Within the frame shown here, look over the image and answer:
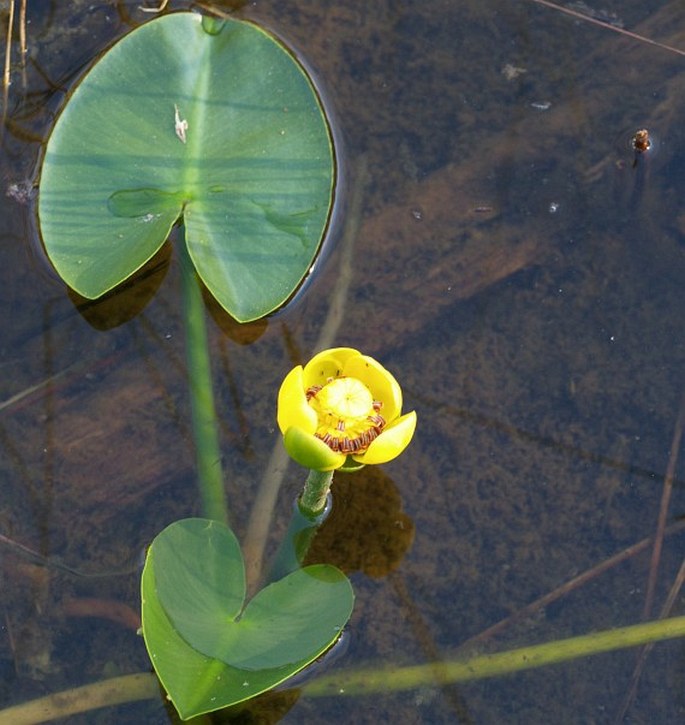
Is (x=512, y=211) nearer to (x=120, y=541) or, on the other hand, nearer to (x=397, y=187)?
(x=397, y=187)

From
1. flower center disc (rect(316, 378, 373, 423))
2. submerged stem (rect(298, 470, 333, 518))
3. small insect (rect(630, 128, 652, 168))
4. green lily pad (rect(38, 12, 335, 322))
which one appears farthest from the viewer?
small insect (rect(630, 128, 652, 168))

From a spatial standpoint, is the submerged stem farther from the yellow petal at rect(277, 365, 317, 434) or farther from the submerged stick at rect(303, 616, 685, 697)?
the submerged stick at rect(303, 616, 685, 697)

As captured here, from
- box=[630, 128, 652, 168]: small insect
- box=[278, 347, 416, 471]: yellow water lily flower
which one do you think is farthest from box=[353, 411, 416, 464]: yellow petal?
box=[630, 128, 652, 168]: small insect

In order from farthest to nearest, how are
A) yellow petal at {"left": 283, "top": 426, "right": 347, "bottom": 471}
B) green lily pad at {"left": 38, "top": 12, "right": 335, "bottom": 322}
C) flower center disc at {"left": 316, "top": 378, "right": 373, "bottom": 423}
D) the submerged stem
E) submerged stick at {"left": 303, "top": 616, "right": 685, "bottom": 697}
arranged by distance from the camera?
green lily pad at {"left": 38, "top": 12, "right": 335, "bottom": 322}, submerged stick at {"left": 303, "top": 616, "right": 685, "bottom": 697}, the submerged stem, flower center disc at {"left": 316, "top": 378, "right": 373, "bottom": 423}, yellow petal at {"left": 283, "top": 426, "right": 347, "bottom": 471}

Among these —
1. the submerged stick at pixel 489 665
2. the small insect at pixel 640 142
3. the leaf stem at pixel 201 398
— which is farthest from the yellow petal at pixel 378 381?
the small insect at pixel 640 142

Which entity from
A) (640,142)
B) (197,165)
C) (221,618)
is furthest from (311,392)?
(640,142)

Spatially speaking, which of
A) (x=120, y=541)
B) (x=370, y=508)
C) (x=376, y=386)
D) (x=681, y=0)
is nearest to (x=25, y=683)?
(x=120, y=541)
